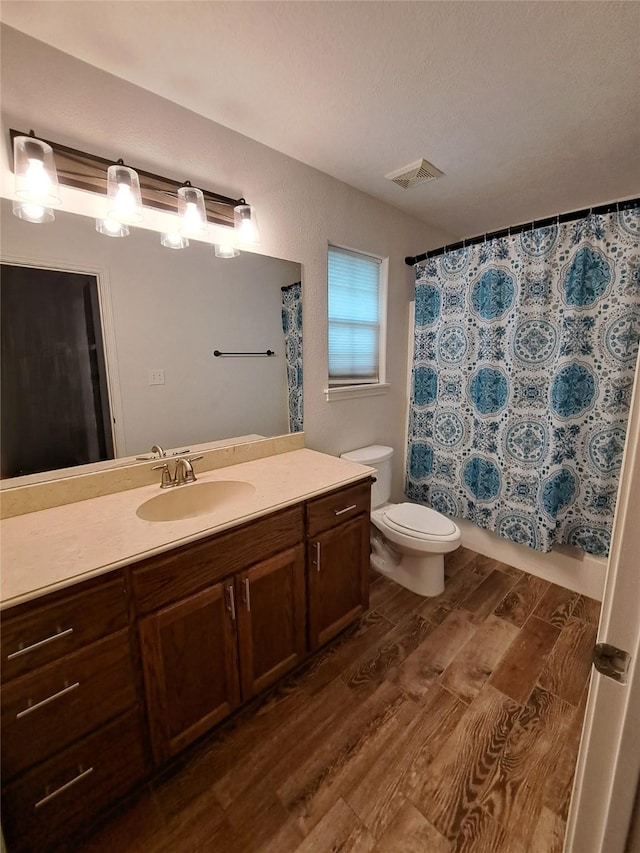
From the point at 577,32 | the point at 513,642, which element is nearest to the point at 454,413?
the point at 513,642

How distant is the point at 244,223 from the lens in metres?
1.58

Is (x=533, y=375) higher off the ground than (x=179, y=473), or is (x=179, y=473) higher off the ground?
(x=533, y=375)

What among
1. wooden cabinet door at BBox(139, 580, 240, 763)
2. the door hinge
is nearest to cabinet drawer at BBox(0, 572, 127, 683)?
wooden cabinet door at BBox(139, 580, 240, 763)

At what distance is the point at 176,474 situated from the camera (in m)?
1.48

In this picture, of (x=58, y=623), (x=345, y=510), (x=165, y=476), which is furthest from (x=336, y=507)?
(x=58, y=623)

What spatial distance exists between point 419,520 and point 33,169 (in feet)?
7.23

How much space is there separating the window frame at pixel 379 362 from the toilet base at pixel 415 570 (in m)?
1.02

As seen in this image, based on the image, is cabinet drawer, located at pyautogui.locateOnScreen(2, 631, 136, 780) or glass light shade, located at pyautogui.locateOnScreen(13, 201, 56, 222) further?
glass light shade, located at pyautogui.locateOnScreen(13, 201, 56, 222)

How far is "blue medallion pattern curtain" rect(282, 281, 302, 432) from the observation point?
1865 millimetres

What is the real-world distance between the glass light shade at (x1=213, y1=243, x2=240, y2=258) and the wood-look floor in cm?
189

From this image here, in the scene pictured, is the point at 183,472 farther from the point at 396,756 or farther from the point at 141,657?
the point at 396,756

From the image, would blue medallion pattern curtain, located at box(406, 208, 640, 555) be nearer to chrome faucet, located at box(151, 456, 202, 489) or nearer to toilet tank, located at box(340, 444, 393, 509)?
toilet tank, located at box(340, 444, 393, 509)

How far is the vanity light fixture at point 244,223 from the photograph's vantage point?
1.57 metres

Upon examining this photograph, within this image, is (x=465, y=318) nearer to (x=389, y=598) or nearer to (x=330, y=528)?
(x=330, y=528)
